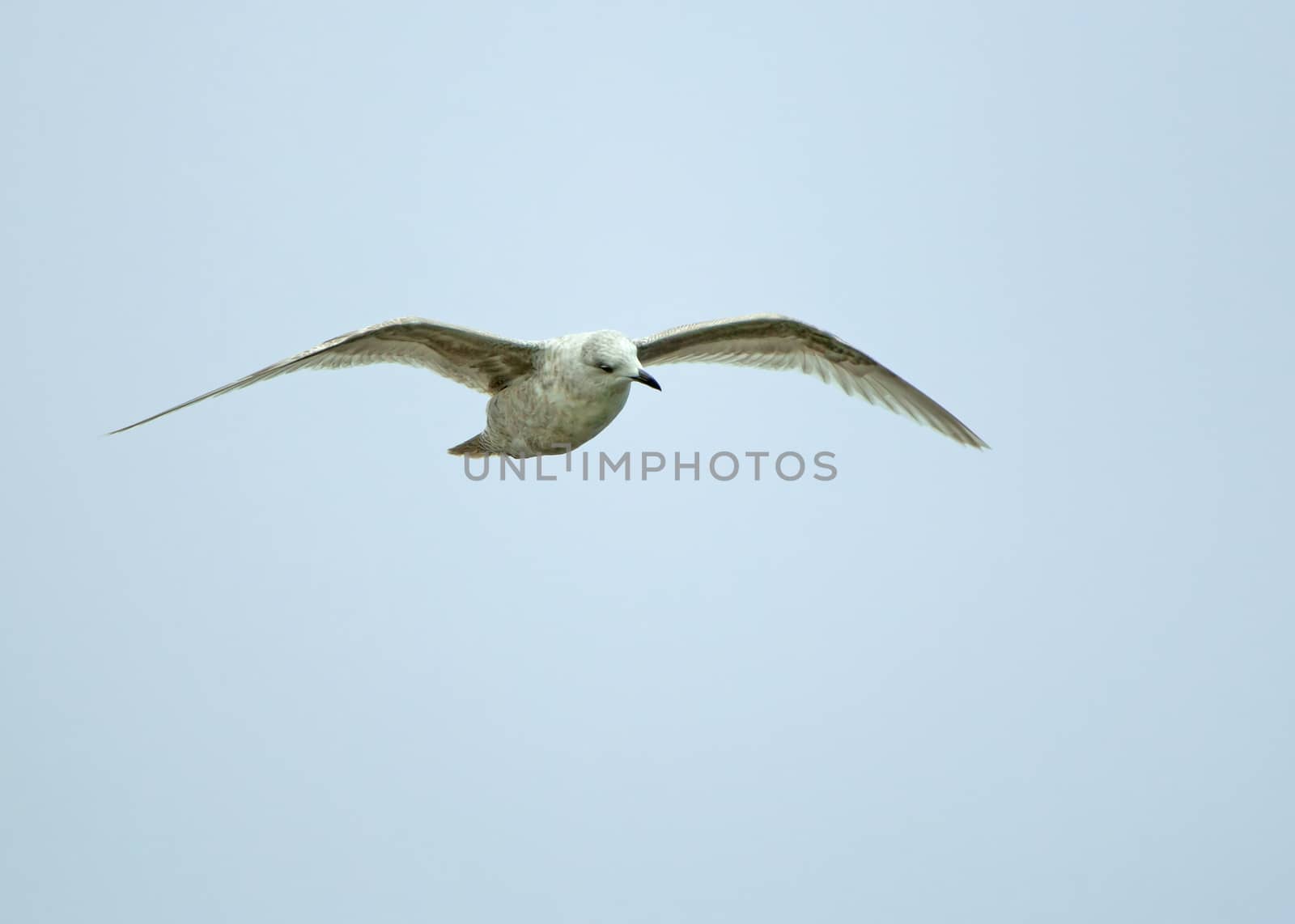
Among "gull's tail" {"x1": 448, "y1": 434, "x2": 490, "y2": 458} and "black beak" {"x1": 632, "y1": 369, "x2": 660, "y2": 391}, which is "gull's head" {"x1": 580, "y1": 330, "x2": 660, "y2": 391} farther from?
"gull's tail" {"x1": 448, "y1": 434, "x2": 490, "y2": 458}

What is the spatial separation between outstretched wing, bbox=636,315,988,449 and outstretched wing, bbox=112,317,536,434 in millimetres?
979

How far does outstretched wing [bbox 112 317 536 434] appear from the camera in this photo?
27.4 ft

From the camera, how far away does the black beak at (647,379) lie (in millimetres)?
7953

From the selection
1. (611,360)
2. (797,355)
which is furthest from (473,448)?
(797,355)

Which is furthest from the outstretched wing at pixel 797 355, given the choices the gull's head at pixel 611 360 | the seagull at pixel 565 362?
the gull's head at pixel 611 360

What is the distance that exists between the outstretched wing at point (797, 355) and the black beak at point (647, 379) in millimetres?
1066

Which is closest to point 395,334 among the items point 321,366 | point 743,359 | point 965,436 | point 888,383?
point 321,366

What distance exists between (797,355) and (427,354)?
299 centimetres

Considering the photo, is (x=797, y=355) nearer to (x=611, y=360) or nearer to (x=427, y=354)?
(x=611, y=360)

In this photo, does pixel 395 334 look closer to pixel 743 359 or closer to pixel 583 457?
pixel 583 457

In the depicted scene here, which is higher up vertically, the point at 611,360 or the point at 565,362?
the point at 565,362

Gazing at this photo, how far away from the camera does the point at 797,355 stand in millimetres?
10164

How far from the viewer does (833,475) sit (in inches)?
380

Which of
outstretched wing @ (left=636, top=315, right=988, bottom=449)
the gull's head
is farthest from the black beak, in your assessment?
outstretched wing @ (left=636, top=315, right=988, bottom=449)
